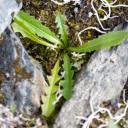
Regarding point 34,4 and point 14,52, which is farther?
point 34,4

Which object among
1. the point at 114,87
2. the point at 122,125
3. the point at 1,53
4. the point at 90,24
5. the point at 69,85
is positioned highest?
the point at 1,53

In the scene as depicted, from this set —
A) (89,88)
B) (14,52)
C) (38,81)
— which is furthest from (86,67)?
(14,52)

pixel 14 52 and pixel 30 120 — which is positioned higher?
pixel 14 52

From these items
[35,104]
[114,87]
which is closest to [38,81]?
[35,104]

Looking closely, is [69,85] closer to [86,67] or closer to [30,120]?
[86,67]

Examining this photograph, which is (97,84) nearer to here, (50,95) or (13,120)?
(50,95)

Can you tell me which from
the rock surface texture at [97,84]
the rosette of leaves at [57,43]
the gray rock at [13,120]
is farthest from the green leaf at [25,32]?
the gray rock at [13,120]

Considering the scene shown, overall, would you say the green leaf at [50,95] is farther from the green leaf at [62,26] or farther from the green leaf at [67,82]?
the green leaf at [62,26]
